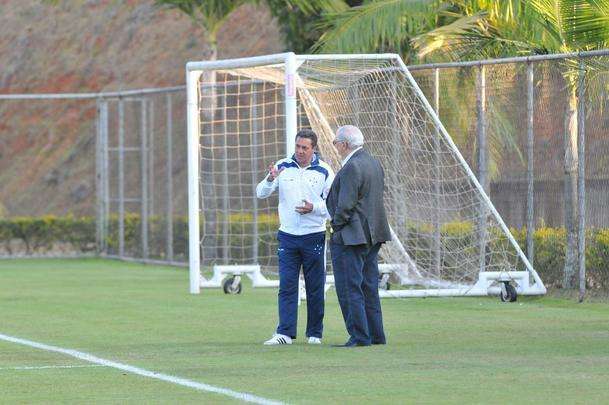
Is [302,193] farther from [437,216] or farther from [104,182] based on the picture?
[104,182]

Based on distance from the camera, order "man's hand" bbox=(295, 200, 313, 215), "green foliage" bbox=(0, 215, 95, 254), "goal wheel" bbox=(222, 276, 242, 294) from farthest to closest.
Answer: "green foliage" bbox=(0, 215, 95, 254) < "goal wheel" bbox=(222, 276, 242, 294) < "man's hand" bbox=(295, 200, 313, 215)

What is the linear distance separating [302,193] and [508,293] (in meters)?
5.36

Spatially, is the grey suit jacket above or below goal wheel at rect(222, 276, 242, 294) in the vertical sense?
above

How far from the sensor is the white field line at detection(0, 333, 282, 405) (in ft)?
31.2

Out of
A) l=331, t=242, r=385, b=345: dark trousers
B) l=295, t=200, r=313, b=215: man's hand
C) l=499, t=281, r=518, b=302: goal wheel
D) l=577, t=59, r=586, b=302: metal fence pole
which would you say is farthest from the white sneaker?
l=577, t=59, r=586, b=302: metal fence pole

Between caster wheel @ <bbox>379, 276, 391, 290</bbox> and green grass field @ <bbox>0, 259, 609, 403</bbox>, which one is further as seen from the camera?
caster wheel @ <bbox>379, 276, 391, 290</bbox>

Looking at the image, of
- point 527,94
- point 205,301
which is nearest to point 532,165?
point 527,94

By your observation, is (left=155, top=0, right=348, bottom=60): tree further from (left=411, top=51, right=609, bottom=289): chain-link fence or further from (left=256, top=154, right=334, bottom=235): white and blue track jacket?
(left=256, top=154, right=334, bottom=235): white and blue track jacket

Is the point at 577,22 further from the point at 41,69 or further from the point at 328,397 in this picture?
the point at 41,69

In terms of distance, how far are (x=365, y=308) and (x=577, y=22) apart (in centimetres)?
718

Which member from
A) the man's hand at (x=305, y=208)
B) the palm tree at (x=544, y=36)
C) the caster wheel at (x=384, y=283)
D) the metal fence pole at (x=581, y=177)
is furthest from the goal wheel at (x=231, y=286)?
the man's hand at (x=305, y=208)

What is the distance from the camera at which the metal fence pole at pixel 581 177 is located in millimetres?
17312

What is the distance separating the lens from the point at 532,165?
18672 millimetres

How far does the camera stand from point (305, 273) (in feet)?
44.1
